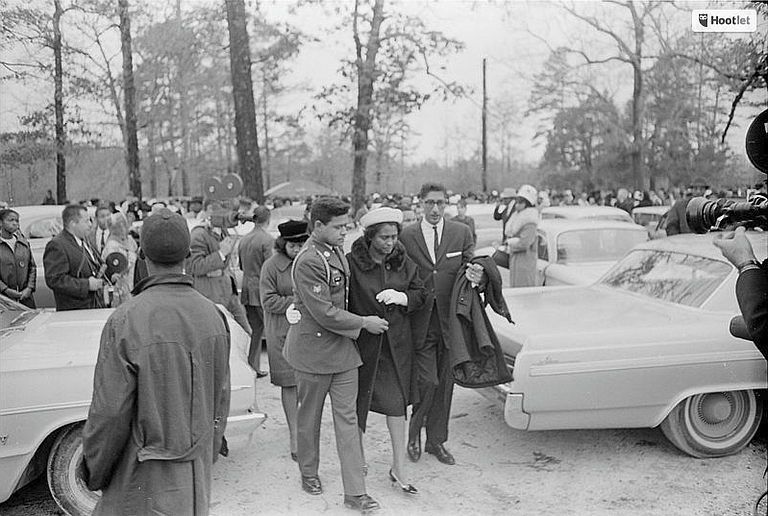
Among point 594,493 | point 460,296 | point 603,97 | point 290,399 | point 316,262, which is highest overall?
point 603,97

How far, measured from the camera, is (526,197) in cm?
738

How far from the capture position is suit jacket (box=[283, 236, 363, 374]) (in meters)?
3.70

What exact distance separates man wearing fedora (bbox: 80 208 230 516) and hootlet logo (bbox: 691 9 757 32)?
3347mm

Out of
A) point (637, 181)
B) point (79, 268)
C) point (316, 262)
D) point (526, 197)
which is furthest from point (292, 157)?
point (316, 262)

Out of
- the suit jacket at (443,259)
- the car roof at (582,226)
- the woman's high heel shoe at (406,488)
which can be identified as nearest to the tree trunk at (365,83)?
the car roof at (582,226)

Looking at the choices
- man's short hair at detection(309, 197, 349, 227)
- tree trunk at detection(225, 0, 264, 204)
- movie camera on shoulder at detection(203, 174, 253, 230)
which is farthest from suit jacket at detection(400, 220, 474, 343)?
tree trunk at detection(225, 0, 264, 204)

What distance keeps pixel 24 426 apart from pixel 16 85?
6.57 ft

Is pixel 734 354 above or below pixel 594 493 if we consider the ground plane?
above

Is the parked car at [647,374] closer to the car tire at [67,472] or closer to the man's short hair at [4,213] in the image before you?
the car tire at [67,472]

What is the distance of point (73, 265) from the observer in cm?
489

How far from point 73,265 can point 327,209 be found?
81.4 inches

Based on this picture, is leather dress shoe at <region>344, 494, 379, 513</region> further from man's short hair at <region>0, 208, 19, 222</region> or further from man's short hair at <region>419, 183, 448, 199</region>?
man's short hair at <region>0, 208, 19, 222</region>

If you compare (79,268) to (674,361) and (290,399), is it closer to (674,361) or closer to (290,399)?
(290,399)

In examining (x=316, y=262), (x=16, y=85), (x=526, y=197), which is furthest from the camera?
(x=526, y=197)
